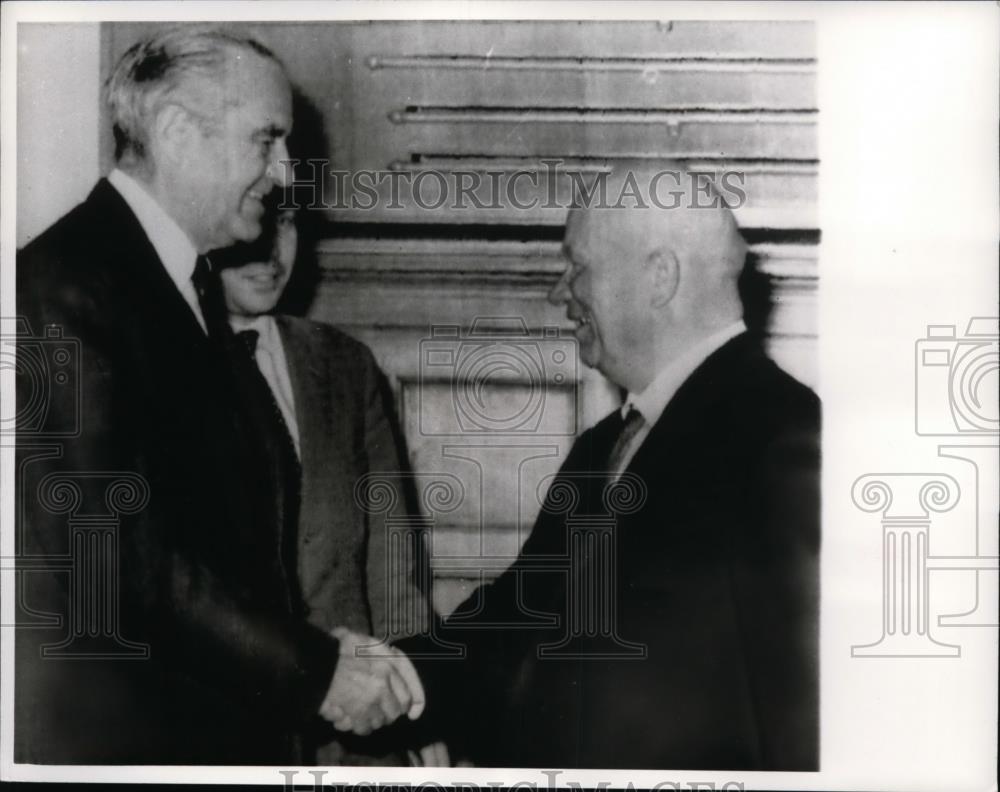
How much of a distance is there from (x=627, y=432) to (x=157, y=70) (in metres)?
1.57

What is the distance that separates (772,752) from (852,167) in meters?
1.56

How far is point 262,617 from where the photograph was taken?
8.50 feet

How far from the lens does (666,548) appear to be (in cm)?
260

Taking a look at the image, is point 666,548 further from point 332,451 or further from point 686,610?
point 332,451

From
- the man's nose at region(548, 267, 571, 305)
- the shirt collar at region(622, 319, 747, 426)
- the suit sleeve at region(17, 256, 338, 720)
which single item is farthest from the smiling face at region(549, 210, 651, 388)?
the suit sleeve at region(17, 256, 338, 720)

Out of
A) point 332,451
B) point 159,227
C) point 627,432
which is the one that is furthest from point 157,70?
point 627,432

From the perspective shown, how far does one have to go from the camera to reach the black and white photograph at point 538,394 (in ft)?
8.54

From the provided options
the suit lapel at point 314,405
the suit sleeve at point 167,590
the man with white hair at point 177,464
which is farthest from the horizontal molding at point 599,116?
the suit sleeve at point 167,590

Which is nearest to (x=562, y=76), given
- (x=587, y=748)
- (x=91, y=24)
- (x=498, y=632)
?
(x=91, y=24)

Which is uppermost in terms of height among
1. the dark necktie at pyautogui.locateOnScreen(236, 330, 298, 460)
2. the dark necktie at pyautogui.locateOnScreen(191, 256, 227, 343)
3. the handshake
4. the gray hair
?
the gray hair

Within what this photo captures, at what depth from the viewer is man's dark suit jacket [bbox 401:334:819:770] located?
2.60 m

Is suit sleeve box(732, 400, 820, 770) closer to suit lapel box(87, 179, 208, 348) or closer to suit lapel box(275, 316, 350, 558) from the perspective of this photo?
suit lapel box(275, 316, 350, 558)

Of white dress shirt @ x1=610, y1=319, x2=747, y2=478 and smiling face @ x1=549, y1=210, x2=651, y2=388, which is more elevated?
smiling face @ x1=549, y1=210, x2=651, y2=388

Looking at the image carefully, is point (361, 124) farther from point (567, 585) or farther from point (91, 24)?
point (567, 585)
